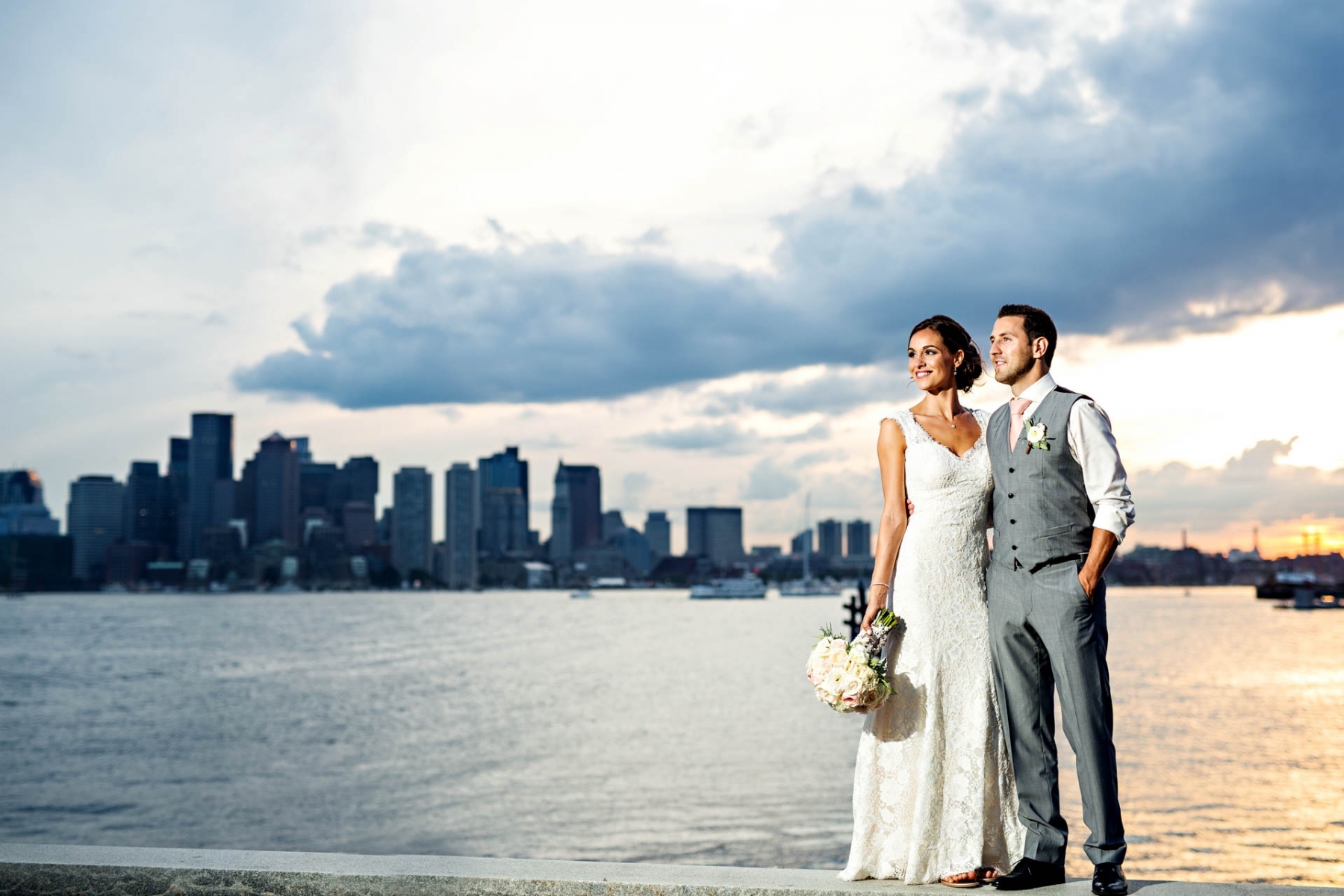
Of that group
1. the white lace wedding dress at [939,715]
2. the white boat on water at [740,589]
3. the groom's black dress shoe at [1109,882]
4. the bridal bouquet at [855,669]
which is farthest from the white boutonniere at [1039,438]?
the white boat on water at [740,589]

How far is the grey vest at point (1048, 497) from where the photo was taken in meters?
4.72

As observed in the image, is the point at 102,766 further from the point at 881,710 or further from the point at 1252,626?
the point at 1252,626

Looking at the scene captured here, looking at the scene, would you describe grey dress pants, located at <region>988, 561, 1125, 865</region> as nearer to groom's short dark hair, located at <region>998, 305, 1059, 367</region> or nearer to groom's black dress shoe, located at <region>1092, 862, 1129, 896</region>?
groom's black dress shoe, located at <region>1092, 862, 1129, 896</region>

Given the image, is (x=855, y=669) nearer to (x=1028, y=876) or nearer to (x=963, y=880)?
(x=963, y=880)

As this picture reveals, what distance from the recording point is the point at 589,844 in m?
18.8

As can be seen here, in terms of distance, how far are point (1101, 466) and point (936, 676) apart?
120 centimetres

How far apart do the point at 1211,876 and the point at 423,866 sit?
46.9ft

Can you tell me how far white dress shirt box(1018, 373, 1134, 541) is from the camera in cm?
457

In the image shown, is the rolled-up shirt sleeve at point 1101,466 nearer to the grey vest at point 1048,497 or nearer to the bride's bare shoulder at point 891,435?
the grey vest at point 1048,497

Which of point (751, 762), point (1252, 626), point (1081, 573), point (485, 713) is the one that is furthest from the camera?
point (1252, 626)

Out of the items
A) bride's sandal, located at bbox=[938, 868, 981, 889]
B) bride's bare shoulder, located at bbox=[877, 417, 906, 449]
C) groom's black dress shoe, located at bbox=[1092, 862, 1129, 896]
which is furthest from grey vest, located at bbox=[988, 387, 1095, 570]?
bride's sandal, located at bbox=[938, 868, 981, 889]

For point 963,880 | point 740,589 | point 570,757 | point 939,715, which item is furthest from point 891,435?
point 740,589

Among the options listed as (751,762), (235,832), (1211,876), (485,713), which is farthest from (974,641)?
(485,713)

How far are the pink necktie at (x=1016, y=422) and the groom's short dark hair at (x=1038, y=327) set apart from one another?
203 millimetres
